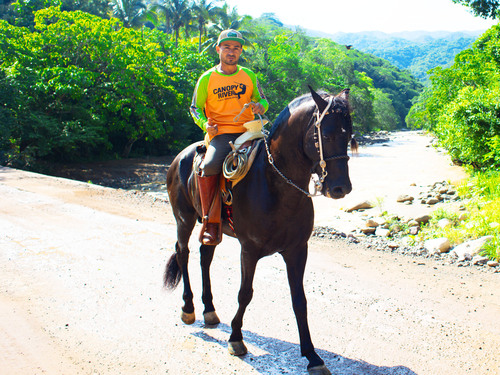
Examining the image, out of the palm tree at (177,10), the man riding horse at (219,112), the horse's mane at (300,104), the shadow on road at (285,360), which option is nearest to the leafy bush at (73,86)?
the man riding horse at (219,112)

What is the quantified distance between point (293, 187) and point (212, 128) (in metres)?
1.01

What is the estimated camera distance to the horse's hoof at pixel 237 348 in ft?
12.9

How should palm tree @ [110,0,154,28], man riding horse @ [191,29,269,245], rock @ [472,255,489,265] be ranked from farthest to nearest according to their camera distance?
palm tree @ [110,0,154,28] → rock @ [472,255,489,265] → man riding horse @ [191,29,269,245]

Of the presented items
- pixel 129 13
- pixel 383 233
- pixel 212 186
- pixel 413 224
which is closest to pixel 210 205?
pixel 212 186

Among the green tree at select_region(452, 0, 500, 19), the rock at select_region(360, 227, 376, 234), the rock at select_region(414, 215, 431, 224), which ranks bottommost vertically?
the rock at select_region(360, 227, 376, 234)

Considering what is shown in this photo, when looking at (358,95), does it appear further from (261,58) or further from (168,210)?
(168,210)

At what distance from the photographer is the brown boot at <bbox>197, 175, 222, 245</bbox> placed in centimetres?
409

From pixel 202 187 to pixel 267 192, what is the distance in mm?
783

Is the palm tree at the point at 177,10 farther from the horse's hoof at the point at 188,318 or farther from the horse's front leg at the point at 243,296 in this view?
the horse's front leg at the point at 243,296

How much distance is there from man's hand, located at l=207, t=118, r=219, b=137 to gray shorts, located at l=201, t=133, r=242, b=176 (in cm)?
11

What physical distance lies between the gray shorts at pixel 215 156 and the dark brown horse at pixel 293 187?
1.08ft

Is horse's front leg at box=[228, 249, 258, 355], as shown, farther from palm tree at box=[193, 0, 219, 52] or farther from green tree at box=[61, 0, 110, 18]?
palm tree at box=[193, 0, 219, 52]

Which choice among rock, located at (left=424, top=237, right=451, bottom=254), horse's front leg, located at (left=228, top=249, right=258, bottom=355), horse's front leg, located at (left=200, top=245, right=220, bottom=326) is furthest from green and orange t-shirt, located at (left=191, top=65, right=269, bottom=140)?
rock, located at (left=424, top=237, right=451, bottom=254)

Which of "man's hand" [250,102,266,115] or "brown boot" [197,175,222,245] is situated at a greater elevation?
"man's hand" [250,102,266,115]
